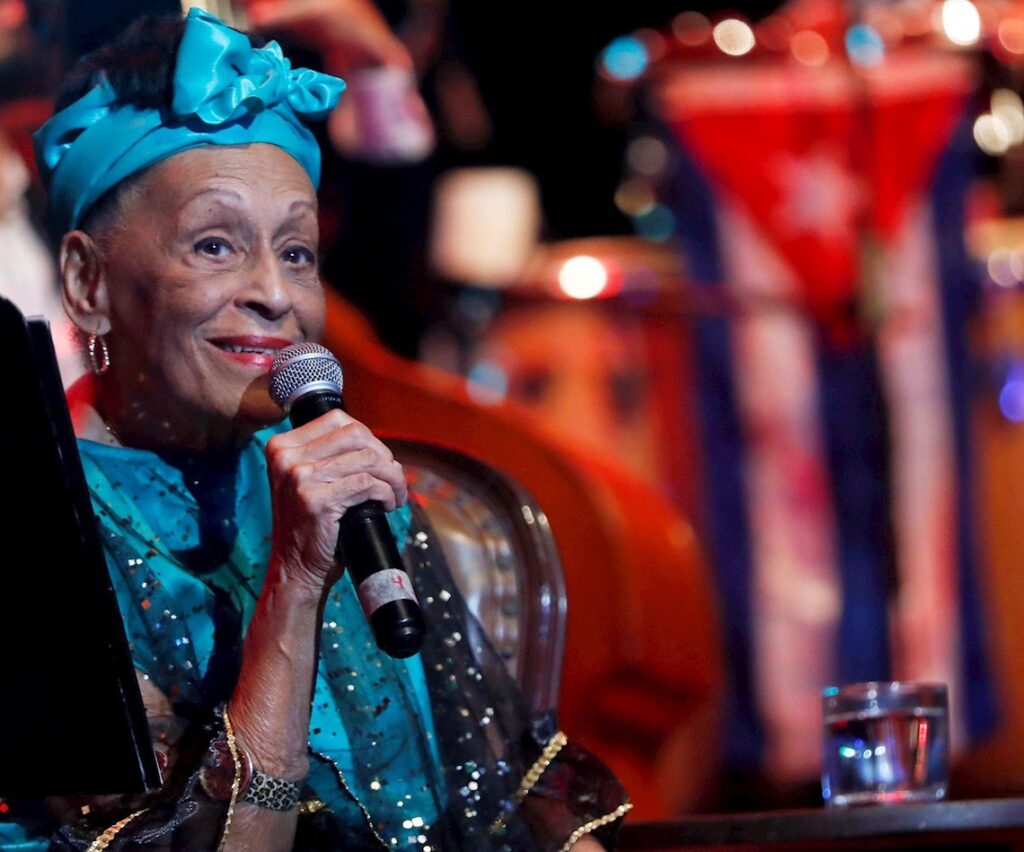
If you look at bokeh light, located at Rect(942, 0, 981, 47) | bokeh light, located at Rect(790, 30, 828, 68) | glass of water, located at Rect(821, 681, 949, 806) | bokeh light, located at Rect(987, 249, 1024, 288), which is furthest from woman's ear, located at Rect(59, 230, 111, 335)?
bokeh light, located at Rect(987, 249, 1024, 288)

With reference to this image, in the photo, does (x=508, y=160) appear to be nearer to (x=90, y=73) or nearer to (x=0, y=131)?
(x=0, y=131)

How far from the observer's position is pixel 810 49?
3.70 m

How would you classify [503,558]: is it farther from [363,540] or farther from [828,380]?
[828,380]

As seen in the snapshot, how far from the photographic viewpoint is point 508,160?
4.36 m

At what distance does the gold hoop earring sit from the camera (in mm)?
1125

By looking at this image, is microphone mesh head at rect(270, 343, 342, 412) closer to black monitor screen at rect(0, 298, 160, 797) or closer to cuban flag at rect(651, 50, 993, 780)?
black monitor screen at rect(0, 298, 160, 797)

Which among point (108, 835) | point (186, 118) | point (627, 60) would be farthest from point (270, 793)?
point (627, 60)

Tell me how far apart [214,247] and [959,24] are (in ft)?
9.89

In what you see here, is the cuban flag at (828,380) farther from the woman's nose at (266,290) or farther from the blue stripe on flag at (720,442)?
the woman's nose at (266,290)

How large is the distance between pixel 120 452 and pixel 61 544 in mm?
230

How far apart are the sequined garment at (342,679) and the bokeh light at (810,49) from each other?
2802 mm

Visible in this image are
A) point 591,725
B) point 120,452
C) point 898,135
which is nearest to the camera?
point 120,452

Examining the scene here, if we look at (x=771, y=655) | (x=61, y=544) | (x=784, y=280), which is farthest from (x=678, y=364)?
(x=61, y=544)

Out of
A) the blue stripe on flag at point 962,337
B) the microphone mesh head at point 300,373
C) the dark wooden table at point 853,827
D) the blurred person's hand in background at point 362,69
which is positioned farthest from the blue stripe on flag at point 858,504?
the microphone mesh head at point 300,373
